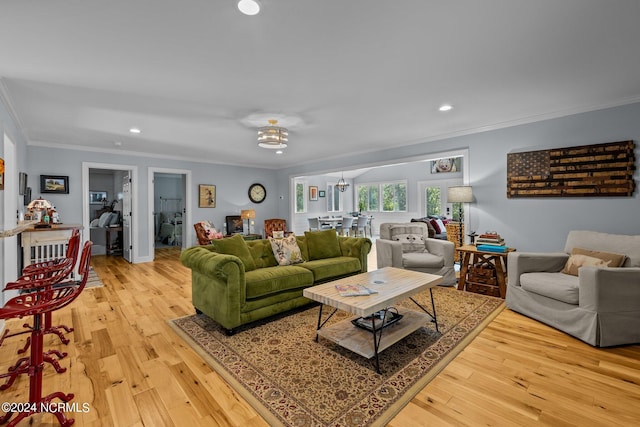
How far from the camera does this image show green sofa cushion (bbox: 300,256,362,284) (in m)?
3.54

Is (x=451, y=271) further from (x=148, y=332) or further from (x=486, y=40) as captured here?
(x=148, y=332)

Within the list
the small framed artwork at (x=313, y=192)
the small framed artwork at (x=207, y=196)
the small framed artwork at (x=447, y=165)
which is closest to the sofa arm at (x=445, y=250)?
the small framed artwork at (x=447, y=165)

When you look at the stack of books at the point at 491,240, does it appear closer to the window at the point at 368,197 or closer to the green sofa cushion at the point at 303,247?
the green sofa cushion at the point at 303,247

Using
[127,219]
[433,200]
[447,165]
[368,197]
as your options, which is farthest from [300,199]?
[127,219]

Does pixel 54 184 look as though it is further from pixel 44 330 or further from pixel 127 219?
pixel 44 330

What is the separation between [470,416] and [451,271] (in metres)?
2.80

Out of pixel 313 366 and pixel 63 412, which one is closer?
pixel 63 412

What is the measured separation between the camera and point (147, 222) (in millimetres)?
6492

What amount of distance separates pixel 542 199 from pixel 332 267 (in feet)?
9.67

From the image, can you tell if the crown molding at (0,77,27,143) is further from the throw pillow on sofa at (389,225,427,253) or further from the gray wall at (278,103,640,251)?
the gray wall at (278,103,640,251)

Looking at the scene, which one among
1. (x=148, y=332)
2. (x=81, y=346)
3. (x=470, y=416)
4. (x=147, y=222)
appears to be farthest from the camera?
(x=147, y=222)

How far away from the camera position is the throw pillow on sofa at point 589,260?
2830mm

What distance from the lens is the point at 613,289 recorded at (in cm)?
252

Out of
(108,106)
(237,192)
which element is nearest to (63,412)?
(108,106)
